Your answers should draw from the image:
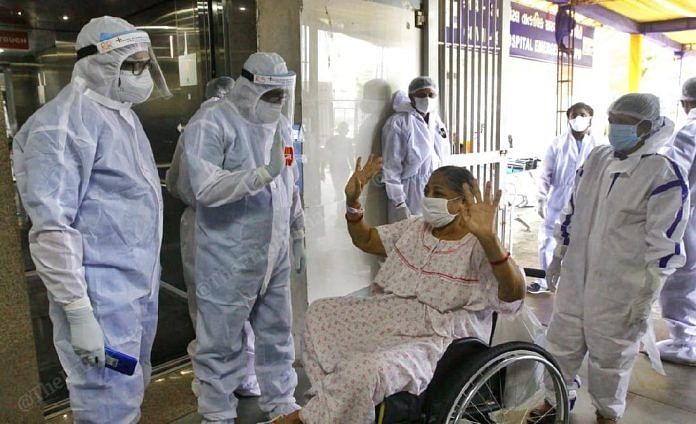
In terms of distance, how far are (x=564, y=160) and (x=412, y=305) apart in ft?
8.42

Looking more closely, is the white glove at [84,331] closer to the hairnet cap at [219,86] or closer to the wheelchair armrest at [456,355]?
the wheelchair armrest at [456,355]

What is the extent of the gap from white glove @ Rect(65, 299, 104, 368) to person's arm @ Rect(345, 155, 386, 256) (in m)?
0.91

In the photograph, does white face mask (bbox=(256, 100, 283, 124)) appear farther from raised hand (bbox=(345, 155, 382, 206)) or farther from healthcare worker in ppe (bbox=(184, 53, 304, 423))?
raised hand (bbox=(345, 155, 382, 206))

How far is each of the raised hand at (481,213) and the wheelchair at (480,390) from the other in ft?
1.09

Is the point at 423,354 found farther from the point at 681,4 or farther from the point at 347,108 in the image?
the point at 681,4

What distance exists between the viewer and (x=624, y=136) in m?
2.07

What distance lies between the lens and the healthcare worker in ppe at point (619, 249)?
1.96m

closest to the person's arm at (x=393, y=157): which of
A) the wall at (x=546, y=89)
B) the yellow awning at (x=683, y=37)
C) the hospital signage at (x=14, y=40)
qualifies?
the hospital signage at (x=14, y=40)

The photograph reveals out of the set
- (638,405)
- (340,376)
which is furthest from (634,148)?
(340,376)

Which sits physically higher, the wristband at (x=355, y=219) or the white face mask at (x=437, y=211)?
the white face mask at (x=437, y=211)

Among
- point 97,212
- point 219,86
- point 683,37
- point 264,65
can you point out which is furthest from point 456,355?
point 683,37

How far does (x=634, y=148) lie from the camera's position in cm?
210

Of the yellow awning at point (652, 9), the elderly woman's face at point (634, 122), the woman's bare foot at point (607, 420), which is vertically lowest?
the woman's bare foot at point (607, 420)

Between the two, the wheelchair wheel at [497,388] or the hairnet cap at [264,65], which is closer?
the wheelchair wheel at [497,388]
